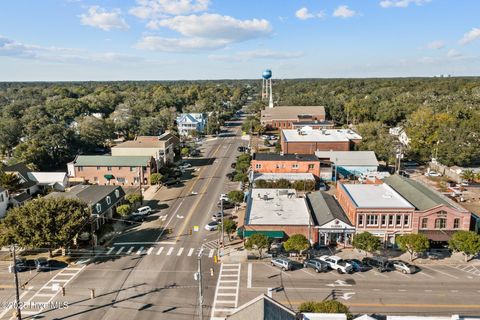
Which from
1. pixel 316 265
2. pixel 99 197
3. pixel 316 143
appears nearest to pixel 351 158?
pixel 316 143

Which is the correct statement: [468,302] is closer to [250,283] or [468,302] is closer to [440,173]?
[250,283]

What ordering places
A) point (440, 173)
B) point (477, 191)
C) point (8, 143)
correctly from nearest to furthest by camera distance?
1. point (477, 191)
2. point (440, 173)
3. point (8, 143)

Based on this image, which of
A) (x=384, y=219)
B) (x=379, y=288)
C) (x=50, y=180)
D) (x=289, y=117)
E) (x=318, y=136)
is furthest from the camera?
(x=289, y=117)

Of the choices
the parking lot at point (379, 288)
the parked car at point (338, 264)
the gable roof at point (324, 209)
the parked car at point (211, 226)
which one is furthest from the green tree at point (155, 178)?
the parked car at point (338, 264)

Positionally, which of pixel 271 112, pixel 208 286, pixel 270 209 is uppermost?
pixel 271 112

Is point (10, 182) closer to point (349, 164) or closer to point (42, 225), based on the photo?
point (42, 225)

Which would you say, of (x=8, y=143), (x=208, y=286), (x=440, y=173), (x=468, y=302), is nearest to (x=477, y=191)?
(x=440, y=173)

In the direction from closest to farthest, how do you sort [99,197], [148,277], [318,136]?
[148,277], [99,197], [318,136]
